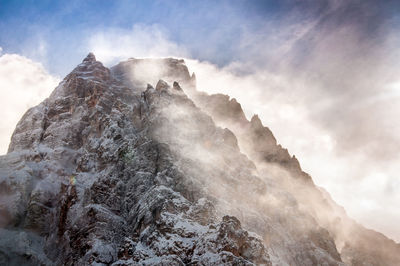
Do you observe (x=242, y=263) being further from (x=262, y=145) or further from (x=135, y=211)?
(x=262, y=145)

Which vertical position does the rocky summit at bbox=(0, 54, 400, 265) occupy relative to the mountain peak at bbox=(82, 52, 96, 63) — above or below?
below

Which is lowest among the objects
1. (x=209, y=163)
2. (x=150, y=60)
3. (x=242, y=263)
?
(x=242, y=263)

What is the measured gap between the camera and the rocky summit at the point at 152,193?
57469 millimetres

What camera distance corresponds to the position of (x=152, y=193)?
215 feet

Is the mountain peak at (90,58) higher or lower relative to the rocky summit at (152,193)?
higher

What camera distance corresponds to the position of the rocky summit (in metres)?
57.5

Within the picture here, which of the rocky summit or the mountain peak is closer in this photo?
the rocky summit

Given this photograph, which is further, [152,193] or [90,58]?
[90,58]

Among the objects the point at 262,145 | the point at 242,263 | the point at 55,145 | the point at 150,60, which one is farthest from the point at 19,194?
the point at 150,60

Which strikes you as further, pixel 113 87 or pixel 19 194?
pixel 113 87

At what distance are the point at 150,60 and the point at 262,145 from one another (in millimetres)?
75932

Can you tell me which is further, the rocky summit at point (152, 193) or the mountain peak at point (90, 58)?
the mountain peak at point (90, 58)

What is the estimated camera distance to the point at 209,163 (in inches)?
3305

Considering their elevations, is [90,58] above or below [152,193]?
above
